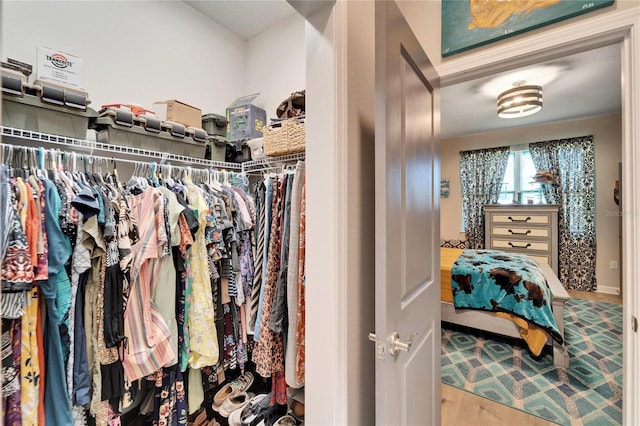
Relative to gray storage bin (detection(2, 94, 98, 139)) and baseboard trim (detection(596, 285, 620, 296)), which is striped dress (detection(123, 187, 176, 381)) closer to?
gray storage bin (detection(2, 94, 98, 139))

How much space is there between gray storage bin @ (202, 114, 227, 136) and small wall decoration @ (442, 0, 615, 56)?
1.62 m

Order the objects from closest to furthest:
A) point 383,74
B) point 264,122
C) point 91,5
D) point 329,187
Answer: point 383,74 → point 329,187 → point 91,5 → point 264,122

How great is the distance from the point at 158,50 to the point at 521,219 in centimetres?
526

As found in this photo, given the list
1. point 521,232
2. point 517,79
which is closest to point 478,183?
point 521,232

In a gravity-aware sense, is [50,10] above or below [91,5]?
below

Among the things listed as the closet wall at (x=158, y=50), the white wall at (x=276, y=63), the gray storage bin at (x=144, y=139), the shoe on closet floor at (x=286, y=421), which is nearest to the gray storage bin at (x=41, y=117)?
the gray storage bin at (x=144, y=139)

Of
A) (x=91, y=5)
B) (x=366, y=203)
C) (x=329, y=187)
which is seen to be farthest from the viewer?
(x=91, y=5)

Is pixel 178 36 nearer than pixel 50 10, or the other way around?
pixel 50 10

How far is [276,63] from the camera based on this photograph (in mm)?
2621

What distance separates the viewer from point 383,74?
0.93 metres

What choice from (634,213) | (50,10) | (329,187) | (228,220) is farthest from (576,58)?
(50,10)

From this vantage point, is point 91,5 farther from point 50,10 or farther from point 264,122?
point 264,122

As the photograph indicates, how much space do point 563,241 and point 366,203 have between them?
486cm

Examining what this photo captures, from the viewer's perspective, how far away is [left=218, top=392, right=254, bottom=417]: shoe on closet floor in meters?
1.81
